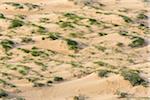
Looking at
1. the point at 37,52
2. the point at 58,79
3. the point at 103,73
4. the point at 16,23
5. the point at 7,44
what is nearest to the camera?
the point at 58,79

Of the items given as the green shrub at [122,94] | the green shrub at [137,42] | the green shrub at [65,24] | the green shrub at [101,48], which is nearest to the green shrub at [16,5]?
the green shrub at [65,24]

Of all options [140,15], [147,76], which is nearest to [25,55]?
[147,76]

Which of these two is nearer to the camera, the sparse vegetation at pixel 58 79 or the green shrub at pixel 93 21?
the sparse vegetation at pixel 58 79

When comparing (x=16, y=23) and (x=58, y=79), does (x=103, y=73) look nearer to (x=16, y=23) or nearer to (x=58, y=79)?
(x=58, y=79)

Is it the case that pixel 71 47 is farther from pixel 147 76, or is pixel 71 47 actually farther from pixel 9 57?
pixel 147 76

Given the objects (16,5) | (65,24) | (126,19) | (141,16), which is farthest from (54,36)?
(141,16)

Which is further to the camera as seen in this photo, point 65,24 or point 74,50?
point 65,24

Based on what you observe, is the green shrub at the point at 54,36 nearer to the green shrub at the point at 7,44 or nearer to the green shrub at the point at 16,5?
the green shrub at the point at 7,44
